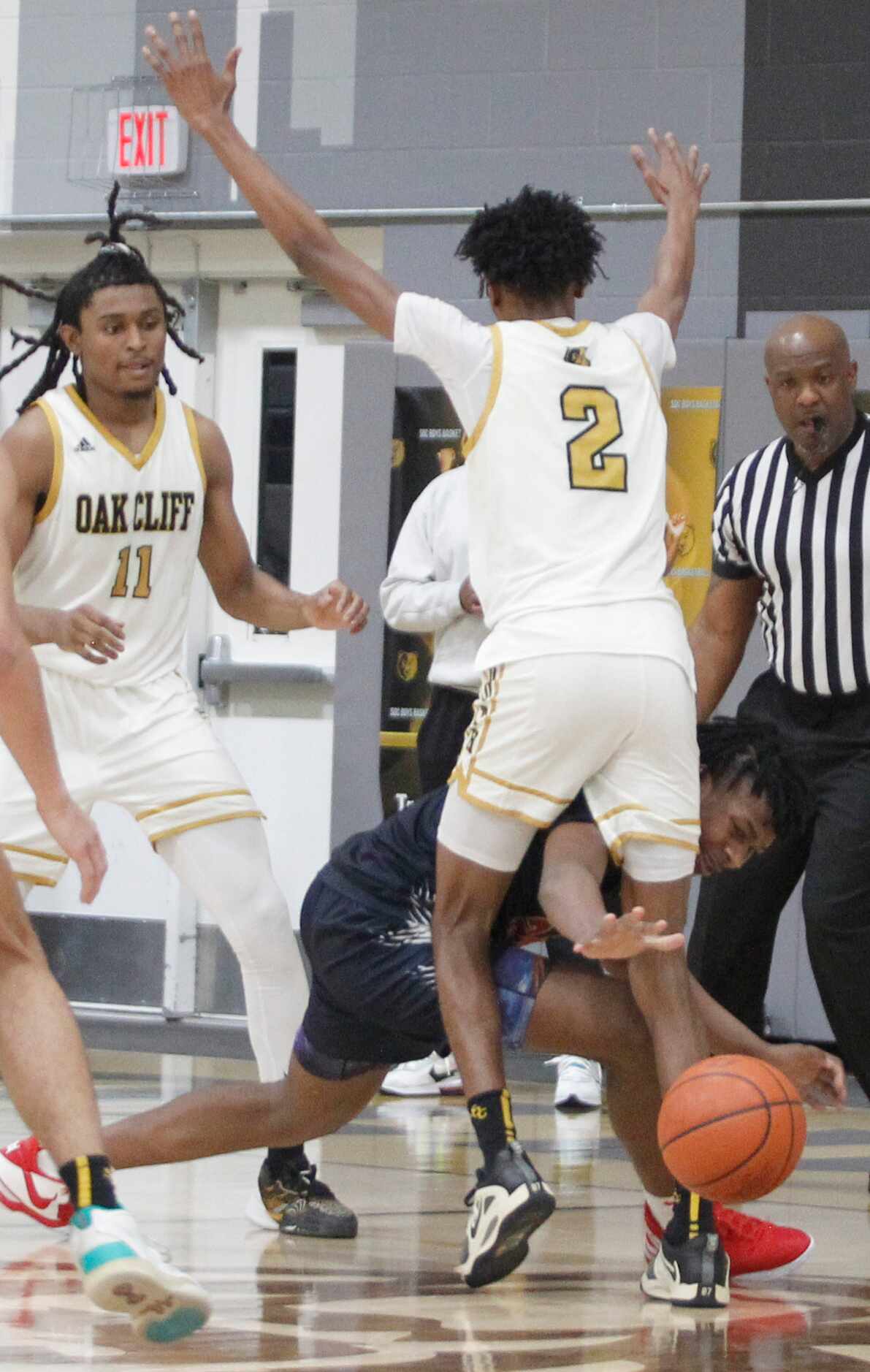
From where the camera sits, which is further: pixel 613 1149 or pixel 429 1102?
pixel 429 1102

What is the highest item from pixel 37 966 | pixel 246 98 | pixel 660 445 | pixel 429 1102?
pixel 246 98

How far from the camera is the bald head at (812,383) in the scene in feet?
15.8

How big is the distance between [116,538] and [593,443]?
48.9 inches

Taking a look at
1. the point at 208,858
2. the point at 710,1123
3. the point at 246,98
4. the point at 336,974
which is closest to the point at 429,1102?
the point at 208,858

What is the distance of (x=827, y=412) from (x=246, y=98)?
14.9 ft

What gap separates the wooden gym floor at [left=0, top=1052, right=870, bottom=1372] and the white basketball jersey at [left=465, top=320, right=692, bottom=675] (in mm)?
1137

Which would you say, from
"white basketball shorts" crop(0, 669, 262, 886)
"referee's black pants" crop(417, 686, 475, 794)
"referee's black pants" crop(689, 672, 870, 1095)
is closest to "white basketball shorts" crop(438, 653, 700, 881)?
"white basketball shorts" crop(0, 669, 262, 886)

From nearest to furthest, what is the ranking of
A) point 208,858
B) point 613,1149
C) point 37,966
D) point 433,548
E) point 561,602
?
point 37,966
point 561,602
point 208,858
point 613,1149
point 433,548

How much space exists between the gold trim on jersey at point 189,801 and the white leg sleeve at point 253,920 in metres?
0.06

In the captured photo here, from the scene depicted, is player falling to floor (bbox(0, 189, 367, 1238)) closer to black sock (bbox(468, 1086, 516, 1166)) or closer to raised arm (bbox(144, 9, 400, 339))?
raised arm (bbox(144, 9, 400, 339))

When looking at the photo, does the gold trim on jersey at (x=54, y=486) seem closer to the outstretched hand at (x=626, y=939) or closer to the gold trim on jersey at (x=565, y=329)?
Result: the gold trim on jersey at (x=565, y=329)

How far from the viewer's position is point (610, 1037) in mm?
3752

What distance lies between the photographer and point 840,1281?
3.94 m

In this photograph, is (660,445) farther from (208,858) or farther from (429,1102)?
(429,1102)
